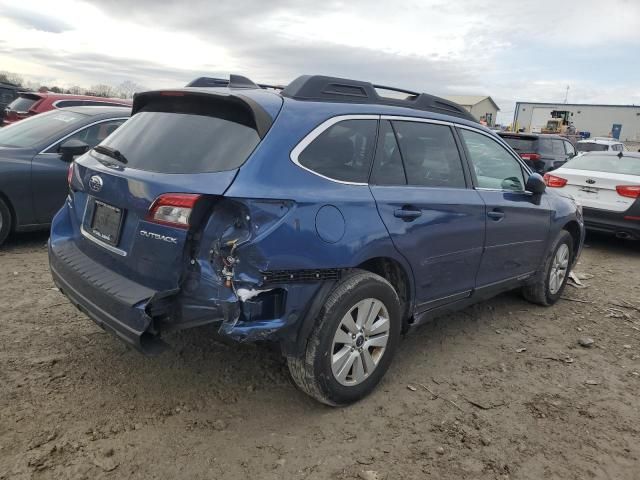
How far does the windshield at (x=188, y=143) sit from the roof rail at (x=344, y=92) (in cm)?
50

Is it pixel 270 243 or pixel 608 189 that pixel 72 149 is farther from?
pixel 608 189

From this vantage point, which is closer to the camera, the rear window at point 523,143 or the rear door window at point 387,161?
the rear door window at point 387,161

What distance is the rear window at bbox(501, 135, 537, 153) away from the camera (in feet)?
39.5

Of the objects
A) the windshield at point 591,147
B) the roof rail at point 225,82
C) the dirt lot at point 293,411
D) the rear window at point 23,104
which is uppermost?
the windshield at point 591,147

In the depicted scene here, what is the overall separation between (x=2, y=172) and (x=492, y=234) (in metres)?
4.83

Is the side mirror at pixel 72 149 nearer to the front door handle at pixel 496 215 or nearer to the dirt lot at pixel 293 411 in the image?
the dirt lot at pixel 293 411

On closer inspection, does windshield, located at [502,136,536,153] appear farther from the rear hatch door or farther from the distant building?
the distant building

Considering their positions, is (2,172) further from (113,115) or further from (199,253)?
(199,253)

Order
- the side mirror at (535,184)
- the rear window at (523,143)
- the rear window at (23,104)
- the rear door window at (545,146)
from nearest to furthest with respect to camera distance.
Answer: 1. the side mirror at (535,184)
2. the rear window at (23,104)
3. the rear window at (523,143)
4. the rear door window at (545,146)

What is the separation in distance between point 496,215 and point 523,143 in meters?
8.97

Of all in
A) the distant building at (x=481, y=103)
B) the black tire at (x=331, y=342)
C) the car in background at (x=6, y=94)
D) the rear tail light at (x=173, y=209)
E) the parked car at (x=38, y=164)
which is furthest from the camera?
the distant building at (x=481, y=103)

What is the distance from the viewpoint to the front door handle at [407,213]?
10.5 feet

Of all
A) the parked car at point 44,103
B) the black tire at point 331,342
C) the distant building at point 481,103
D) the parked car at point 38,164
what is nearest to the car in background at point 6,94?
the parked car at point 44,103

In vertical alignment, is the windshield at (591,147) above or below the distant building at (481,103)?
below
